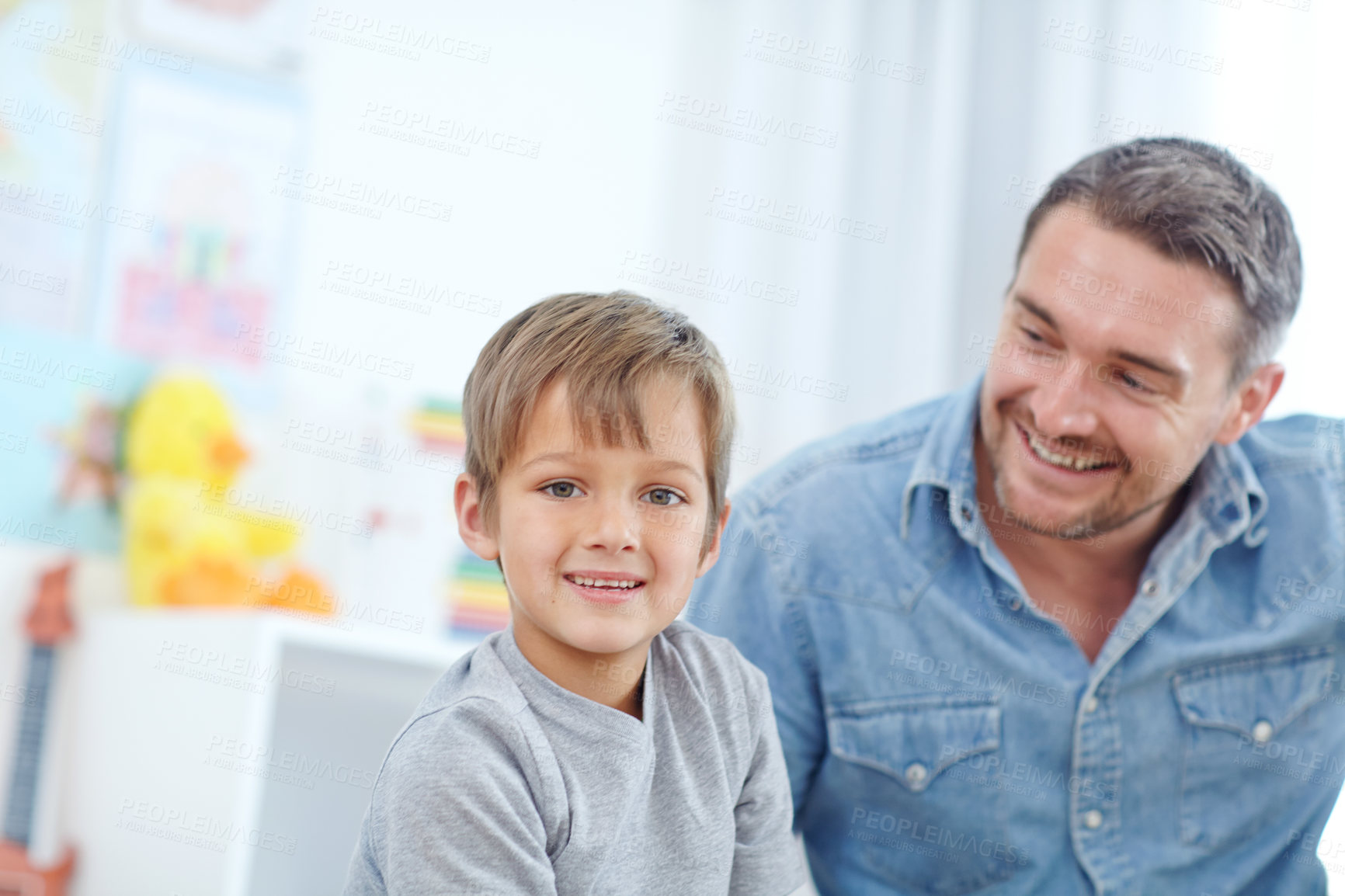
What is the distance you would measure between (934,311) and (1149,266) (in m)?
0.67

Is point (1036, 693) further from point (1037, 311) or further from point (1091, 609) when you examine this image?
point (1037, 311)

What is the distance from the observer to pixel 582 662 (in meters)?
0.92

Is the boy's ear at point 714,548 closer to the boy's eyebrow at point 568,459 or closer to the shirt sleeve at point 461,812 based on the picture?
the boy's eyebrow at point 568,459

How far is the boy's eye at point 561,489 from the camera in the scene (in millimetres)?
874

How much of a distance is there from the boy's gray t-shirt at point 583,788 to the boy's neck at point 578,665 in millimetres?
19

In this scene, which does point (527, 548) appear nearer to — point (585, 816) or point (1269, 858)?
point (585, 816)

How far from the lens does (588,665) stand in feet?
3.02

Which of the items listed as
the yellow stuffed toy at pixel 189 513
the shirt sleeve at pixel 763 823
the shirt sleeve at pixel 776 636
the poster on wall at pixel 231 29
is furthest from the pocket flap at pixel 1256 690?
the poster on wall at pixel 231 29

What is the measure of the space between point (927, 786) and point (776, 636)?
0.75 ft

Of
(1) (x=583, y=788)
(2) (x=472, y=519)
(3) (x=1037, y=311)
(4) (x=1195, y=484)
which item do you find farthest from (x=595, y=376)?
(4) (x=1195, y=484)

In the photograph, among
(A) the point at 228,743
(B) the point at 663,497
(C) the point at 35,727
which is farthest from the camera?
(C) the point at 35,727

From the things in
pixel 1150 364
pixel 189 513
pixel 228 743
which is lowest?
pixel 228 743

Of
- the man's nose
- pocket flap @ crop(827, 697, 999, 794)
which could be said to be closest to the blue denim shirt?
pocket flap @ crop(827, 697, 999, 794)

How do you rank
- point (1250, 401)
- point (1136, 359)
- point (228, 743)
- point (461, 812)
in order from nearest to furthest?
point (461, 812)
point (1136, 359)
point (1250, 401)
point (228, 743)
